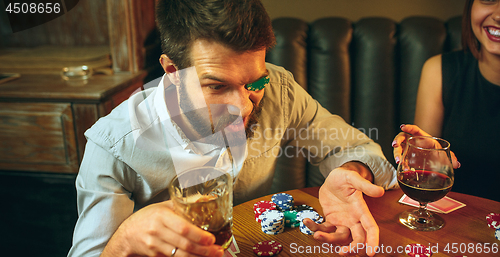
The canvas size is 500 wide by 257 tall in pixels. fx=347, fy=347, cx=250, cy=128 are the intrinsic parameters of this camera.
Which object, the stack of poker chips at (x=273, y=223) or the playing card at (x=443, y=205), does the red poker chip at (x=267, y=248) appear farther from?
the playing card at (x=443, y=205)

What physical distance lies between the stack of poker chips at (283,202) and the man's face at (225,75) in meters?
0.30

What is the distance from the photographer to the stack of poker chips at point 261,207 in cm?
107

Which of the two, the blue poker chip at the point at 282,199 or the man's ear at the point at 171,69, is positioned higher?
the man's ear at the point at 171,69

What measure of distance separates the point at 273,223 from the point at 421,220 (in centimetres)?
44

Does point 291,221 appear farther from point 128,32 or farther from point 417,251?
point 128,32

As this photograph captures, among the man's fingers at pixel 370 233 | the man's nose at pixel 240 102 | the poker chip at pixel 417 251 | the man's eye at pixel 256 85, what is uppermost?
the man's eye at pixel 256 85

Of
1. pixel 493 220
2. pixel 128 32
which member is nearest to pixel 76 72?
pixel 128 32

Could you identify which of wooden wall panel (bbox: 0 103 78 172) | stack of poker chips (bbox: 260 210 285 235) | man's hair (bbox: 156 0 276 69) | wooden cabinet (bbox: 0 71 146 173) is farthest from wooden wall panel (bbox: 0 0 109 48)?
stack of poker chips (bbox: 260 210 285 235)

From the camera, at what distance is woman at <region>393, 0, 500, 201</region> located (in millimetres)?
1657

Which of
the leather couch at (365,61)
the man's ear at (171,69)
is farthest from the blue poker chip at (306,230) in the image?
the leather couch at (365,61)

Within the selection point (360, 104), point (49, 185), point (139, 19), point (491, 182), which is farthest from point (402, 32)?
point (49, 185)

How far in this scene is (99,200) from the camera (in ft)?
3.47

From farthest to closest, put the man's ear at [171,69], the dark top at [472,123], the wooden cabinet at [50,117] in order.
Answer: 1. the wooden cabinet at [50,117]
2. the dark top at [472,123]
3. the man's ear at [171,69]

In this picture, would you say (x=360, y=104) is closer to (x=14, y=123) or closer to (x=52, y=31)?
(x=14, y=123)
